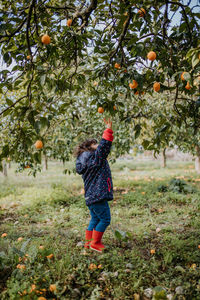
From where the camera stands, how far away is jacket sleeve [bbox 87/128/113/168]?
2361 mm

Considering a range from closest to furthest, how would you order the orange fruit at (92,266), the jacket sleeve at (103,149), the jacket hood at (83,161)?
the orange fruit at (92,266), the jacket sleeve at (103,149), the jacket hood at (83,161)

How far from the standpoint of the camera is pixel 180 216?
368 cm

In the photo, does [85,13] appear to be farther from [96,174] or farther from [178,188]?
[178,188]

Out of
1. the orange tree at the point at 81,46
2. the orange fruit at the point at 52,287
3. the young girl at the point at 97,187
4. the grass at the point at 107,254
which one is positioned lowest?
the grass at the point at 107,254

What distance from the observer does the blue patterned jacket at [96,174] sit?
248cm

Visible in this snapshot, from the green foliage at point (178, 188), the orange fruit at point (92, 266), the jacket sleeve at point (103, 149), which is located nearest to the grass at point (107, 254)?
the orange fruit at point (92, 266)

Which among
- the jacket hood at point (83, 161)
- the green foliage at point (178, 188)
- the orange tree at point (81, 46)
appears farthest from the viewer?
the green foliage at point (178, 188)

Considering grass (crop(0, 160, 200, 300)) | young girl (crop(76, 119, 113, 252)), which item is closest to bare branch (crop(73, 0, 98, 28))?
young girl (crop(76, 119, 113, 252))

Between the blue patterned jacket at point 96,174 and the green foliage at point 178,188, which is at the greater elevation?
the blue patterned jacket at point 96,174

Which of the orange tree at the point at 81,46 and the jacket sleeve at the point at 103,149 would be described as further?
the jacket sleeve at the point at 103,149

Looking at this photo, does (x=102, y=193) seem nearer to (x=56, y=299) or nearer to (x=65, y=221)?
(x=56, y=299)

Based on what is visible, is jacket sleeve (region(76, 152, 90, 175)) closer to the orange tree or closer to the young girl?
the young girl

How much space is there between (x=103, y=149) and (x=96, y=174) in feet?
1.20

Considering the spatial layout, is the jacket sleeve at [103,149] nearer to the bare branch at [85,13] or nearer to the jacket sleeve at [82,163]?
the jacket sleeve at [82,163]
